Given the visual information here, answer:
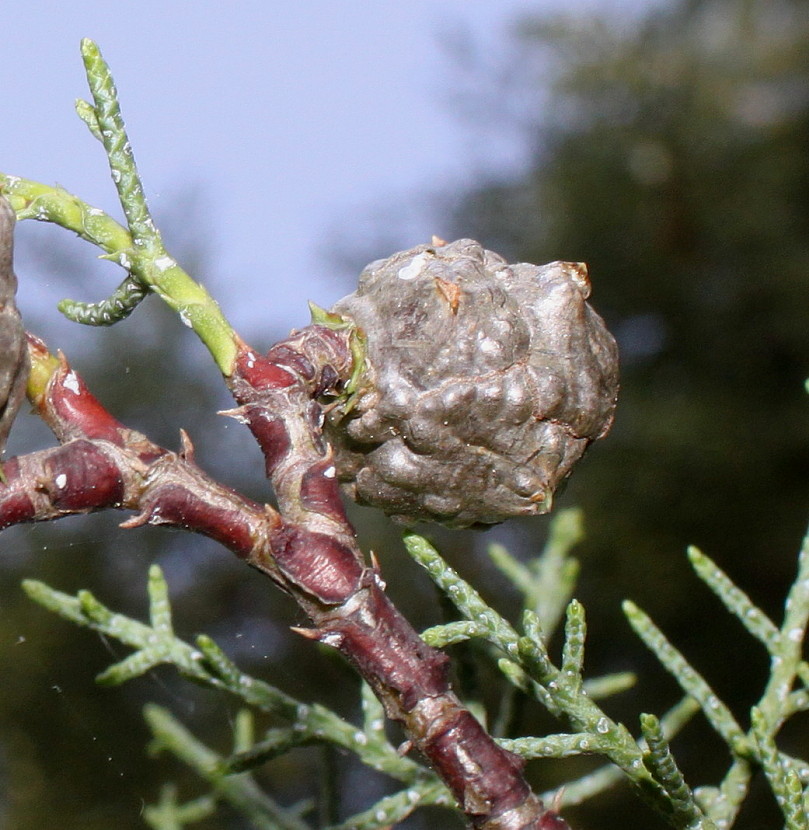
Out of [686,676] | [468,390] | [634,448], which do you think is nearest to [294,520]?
[468,390]

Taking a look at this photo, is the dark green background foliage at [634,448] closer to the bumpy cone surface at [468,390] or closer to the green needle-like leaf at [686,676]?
the green needle-like leaf at [686,676]

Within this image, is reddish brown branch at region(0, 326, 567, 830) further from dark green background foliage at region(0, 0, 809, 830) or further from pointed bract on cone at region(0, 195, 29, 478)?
dark green background foliage at region(0, 0, 809, 830)

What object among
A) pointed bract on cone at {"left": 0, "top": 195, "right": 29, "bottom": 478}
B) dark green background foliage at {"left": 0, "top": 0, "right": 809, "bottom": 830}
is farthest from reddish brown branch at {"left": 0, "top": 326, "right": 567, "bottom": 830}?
dark green background foliage at {"left": 0, "top": 0, "right": 809, "bottom": 830}

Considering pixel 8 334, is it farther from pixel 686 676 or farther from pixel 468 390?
pixel 686 676

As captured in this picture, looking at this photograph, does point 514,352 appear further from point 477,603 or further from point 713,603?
point 713,603

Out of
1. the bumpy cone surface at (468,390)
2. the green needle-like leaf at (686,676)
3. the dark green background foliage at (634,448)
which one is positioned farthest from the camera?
the dark green background foliage at (634,448)

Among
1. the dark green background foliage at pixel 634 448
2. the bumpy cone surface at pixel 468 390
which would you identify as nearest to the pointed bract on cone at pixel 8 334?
the bumpy cone surface at pixel 468 390
